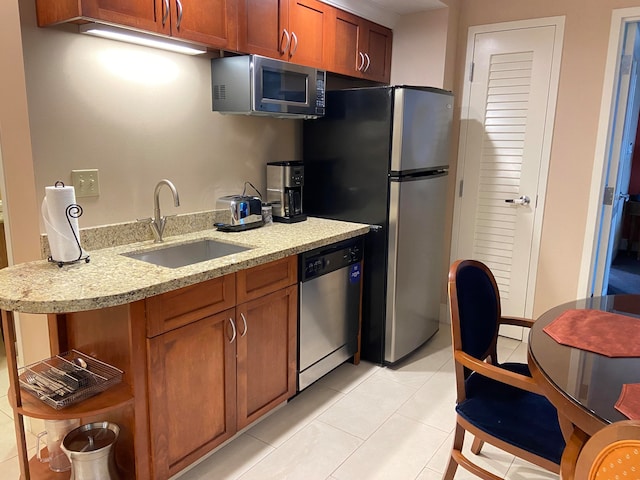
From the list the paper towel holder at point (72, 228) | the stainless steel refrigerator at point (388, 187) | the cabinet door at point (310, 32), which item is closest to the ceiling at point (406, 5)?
the cabinet door at point (310, 32)

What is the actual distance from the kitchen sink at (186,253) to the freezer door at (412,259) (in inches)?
38.4

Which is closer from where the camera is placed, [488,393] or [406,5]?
[488,393]

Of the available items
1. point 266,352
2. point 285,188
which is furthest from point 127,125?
point 266,352

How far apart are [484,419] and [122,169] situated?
1.87m

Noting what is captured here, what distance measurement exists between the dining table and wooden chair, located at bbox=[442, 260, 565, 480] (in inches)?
4.8

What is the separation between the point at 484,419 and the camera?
1.69m

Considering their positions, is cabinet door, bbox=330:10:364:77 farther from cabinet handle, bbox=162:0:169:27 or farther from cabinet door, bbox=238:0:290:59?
cabinet handle, bbox=162:0:169:27

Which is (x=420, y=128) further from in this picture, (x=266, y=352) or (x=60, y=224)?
(x=60, y=224)

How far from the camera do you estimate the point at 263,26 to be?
240cm

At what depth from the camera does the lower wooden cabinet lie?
1774 mm

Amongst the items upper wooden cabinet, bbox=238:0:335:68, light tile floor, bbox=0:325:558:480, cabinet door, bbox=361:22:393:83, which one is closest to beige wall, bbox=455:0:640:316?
cabinet door, bbox=361:22:393:83

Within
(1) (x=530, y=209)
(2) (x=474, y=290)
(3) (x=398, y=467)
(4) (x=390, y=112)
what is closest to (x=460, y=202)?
(1) (x=530, y=209)

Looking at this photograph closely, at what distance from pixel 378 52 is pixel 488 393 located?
2438mm

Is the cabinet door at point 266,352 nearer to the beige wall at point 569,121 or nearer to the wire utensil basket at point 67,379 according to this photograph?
the wire utensil basket at point 67,379
